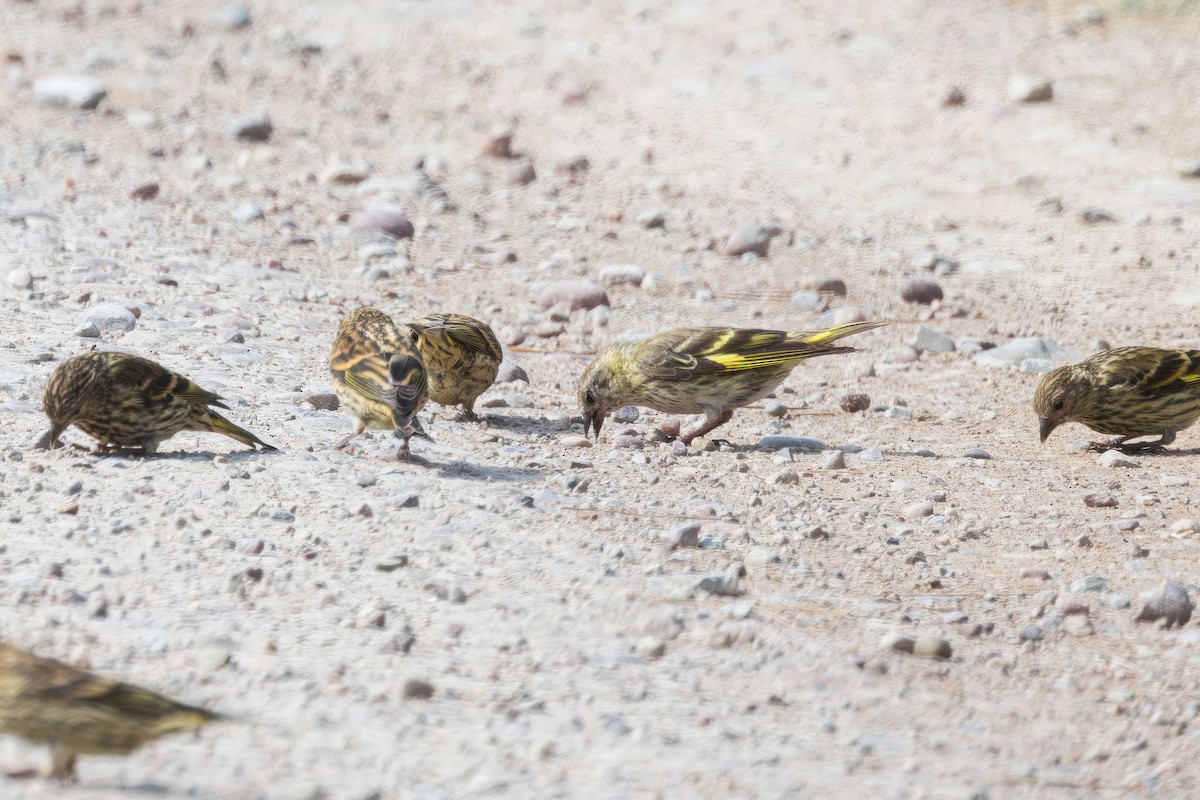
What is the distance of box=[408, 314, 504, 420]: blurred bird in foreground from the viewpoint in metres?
8.01

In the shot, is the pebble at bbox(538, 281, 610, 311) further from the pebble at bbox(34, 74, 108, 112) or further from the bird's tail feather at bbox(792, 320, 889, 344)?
the pebble at bbox(34, 74, 108, 112)

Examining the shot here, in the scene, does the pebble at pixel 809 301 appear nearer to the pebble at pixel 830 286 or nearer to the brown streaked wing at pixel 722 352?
the pebble at pixel 830 286

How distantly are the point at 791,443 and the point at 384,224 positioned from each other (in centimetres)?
482

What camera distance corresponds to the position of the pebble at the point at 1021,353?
971 cm

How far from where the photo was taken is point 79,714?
3.99 m

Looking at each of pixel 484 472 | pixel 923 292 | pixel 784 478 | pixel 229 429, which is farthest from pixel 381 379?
pixel 923 292

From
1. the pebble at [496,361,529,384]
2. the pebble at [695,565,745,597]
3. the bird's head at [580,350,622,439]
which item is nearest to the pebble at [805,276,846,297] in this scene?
the pebble at [496,361,529,384]

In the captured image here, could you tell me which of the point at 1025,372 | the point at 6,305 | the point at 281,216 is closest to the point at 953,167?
the point at 1025,372

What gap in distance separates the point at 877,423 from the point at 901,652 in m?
3.72

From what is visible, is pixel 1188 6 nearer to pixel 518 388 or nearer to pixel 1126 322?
pixel 1126 322

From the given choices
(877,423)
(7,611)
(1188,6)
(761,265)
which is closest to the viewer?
(7,611)

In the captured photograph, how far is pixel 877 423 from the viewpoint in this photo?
8.75m

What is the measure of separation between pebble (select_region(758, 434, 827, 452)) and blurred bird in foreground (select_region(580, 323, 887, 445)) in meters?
0.35

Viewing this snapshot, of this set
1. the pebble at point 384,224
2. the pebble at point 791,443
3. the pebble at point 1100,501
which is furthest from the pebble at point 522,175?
the pebble at point 1100,501
